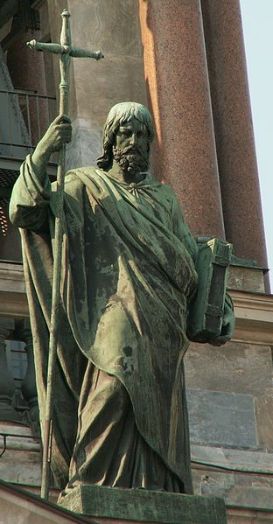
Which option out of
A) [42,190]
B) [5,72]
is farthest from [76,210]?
[5,72]

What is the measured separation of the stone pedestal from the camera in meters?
19.5

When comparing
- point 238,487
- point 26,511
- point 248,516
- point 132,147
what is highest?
point 132,147

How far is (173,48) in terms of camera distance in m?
26.1

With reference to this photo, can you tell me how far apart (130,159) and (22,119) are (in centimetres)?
754

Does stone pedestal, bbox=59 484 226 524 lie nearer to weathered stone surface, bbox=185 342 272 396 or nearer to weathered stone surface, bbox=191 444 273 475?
weathered stone surface, bbox=191 444 273 475

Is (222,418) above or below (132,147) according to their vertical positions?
below

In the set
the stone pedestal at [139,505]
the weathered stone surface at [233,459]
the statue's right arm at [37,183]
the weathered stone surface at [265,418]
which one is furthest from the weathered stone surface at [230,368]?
the stone pedestal at [139,505]

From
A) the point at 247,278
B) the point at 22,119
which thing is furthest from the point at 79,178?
the point at 22,119

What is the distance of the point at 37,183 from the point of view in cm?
2014

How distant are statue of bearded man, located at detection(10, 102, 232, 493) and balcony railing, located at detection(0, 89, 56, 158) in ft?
20.3

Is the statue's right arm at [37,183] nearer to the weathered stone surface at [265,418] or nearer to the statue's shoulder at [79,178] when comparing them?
the statue's shoulder at [79,178]

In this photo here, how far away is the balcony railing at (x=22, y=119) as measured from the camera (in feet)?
89.7

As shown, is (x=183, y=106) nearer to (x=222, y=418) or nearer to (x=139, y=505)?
(x=222, y=418)

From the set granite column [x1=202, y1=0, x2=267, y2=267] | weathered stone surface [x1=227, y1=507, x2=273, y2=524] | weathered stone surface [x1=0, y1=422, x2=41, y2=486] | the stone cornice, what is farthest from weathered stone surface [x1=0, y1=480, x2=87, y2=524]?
granite column [x1=202, y1=0, x2=267, y2=267]
